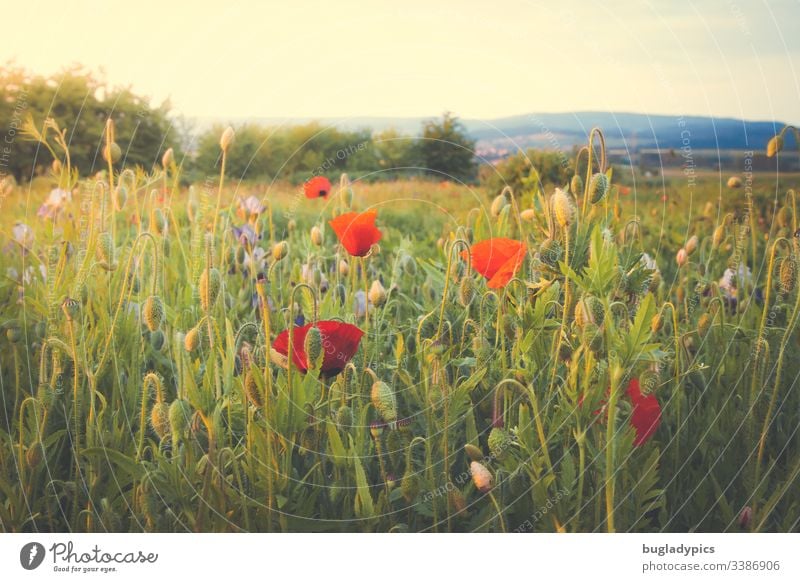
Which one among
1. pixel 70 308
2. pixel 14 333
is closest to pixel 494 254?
pixel 70 308

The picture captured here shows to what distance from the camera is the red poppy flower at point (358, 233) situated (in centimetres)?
104

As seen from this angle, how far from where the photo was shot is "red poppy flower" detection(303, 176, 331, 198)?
1285mm

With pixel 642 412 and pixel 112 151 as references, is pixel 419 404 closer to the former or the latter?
pixel 642 412

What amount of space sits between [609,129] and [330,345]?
0.56 meters

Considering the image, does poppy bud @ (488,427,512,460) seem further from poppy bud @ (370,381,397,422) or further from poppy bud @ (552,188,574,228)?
poppy bud @ (552,188,574,228)

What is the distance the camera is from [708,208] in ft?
4.61

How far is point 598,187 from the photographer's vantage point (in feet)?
3.04

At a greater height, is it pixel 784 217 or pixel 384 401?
pixel 784 217

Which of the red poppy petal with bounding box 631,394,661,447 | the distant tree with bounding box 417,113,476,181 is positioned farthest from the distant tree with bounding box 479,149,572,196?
the red poppy petal with bounding box 631,394,661,447

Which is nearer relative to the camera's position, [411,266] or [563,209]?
[563,209]

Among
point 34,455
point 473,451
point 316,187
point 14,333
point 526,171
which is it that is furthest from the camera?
point 526,171

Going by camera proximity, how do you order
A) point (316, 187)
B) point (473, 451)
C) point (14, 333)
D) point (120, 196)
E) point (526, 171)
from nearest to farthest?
1. point (473, 451)
2. point (14, 333)
3. point (120, 196)
4. point (316, 187)
5. point (526, 171)
